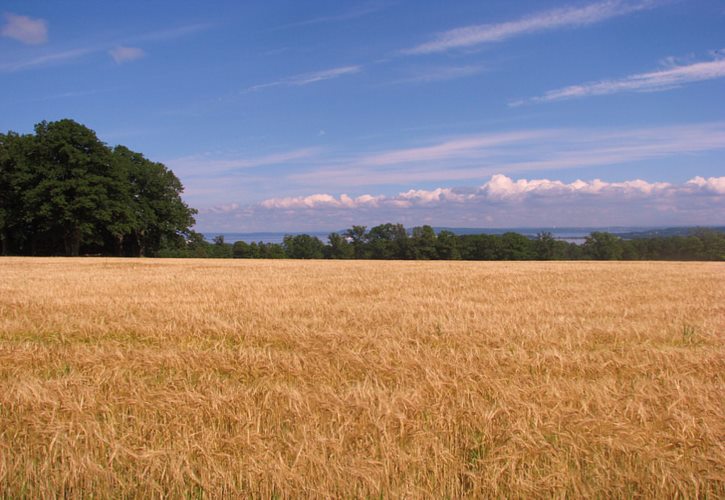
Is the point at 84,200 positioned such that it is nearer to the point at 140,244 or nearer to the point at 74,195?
the point at 74,195

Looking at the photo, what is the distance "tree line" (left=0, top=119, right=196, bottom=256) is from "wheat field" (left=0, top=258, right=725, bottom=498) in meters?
40.2

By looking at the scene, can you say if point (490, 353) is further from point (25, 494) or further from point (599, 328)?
point (25, 494)

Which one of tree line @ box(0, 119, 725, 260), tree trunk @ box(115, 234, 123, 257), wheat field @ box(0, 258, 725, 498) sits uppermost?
tree line @ box(0, 119, 725, 260)

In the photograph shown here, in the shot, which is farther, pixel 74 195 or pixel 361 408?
pixel 74 195

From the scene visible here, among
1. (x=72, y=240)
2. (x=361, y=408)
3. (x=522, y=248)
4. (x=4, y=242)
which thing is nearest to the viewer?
(x=361, y=408)

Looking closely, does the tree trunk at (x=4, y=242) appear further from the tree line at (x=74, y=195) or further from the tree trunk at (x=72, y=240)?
the tree trunk at (x=72, y=240)

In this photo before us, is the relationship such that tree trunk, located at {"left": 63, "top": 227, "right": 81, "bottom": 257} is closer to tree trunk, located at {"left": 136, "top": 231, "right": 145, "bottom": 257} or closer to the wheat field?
tree trunk, located at {"left": 136, "top": 231, "right": 145, "bottom": 257}

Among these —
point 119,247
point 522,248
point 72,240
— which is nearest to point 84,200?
point 72,240

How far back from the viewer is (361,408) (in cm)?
371

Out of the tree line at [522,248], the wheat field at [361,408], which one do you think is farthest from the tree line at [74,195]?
the wheat field at [361,408]

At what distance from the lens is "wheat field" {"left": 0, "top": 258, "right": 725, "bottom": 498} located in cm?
276

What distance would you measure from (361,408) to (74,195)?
47.7 meters

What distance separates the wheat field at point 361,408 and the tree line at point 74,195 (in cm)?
4018

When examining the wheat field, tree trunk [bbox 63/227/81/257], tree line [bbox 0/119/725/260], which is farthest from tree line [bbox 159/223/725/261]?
the wheat field
